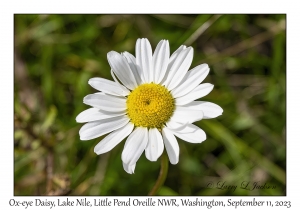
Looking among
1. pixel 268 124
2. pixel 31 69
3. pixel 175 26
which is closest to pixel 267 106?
pixel 268 124

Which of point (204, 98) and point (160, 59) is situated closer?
point (160, 59)

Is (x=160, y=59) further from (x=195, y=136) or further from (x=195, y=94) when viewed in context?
(x=195, y=136)

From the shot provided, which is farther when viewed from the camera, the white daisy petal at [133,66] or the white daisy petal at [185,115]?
the white daisy petal at [133,66]

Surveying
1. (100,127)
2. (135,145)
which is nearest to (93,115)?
(100,127)

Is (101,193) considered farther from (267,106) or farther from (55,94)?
(267,106)

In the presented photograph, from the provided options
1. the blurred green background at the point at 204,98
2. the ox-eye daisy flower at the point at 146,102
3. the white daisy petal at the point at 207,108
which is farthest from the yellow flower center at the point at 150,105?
the blurred green background at the point at 204,98

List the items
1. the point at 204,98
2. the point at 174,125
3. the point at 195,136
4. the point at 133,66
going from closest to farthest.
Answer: the point at 195,136, the point at 174,125, the point at 133,66, the point at 204,98

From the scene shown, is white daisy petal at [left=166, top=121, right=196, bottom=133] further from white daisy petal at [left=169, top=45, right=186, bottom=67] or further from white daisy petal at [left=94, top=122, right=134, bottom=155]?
white daisy petal at [left=169, top=45, right=186, bottom=67]

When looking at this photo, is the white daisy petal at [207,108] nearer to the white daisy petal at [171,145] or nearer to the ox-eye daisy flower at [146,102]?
the ox-eye daisy flower at [146,102]
